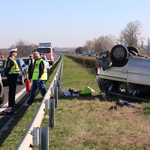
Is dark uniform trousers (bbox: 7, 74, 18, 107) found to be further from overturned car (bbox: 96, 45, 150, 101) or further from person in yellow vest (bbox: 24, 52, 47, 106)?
overturned car (bbox: 96, 45, 150, 101)

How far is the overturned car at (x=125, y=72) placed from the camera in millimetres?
7805

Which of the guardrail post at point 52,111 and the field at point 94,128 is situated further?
the guardrail post at point 52,111

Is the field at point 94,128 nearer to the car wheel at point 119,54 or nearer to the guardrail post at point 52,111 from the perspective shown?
the guardrail post at point 52,111

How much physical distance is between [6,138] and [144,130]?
2.91 metres

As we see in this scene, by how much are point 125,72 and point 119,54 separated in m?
0.65

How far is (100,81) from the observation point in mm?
9109

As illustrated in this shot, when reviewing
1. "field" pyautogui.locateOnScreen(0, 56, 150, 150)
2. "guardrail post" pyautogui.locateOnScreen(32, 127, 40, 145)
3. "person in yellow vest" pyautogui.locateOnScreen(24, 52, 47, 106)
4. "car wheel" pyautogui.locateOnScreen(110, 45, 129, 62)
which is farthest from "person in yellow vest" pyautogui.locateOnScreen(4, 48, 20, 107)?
"guardrail post" pyautogui.locateOnScreen(32, 127, 40, 145)

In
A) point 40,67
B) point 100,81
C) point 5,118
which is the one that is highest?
point 40,67

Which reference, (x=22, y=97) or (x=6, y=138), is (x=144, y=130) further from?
(x=22, y=97)

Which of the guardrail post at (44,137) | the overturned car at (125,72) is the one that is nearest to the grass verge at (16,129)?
the guardrail post at (44,137)

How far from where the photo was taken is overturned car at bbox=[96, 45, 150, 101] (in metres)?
7.80

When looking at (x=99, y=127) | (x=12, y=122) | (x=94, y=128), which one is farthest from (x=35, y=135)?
(x=12, y=122)

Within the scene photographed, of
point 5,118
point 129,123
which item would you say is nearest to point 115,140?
point 129,123

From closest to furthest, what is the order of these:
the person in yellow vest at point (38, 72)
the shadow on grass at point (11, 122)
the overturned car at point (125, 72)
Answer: the shadow on grass at point (11, 122) < the overturned car at point (125, 72) < the person in yellow vest at point (38, 72)
